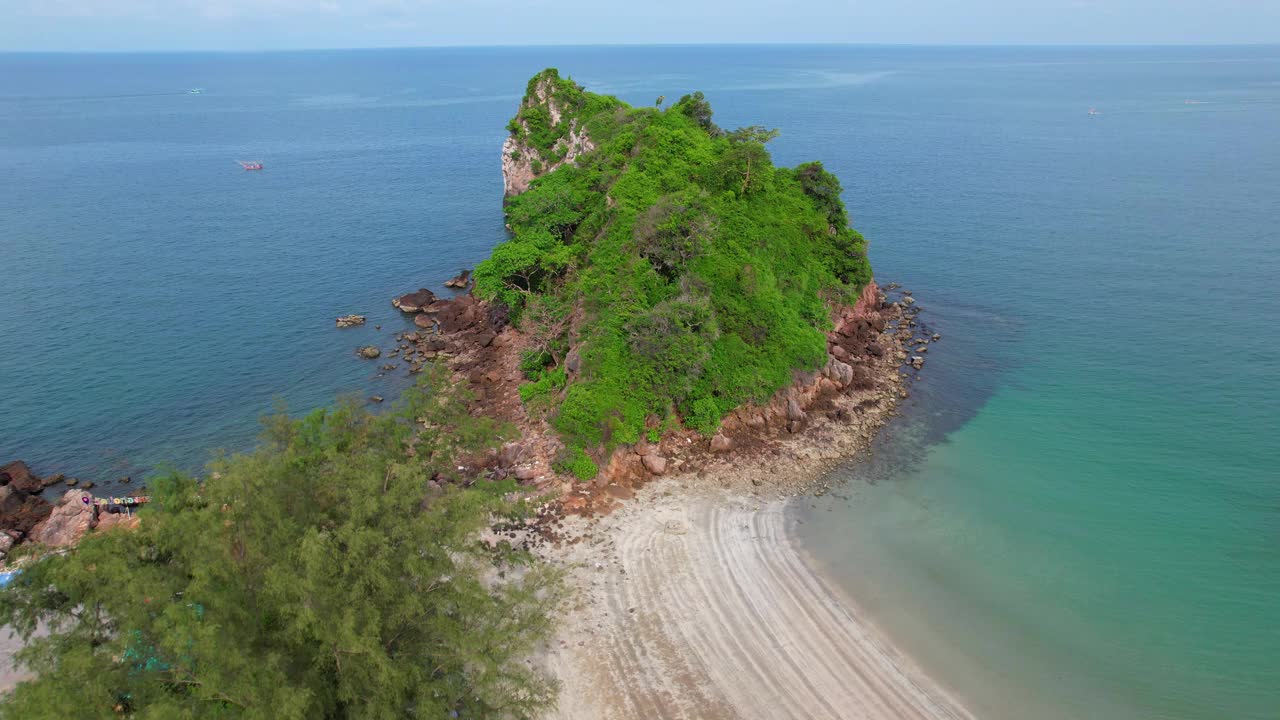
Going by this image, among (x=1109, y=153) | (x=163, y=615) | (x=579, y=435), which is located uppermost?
(x=1109, y=153)

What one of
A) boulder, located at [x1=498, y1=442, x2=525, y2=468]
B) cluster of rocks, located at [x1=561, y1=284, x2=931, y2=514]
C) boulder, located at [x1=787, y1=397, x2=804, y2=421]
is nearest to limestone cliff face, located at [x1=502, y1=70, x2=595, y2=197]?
cluster of rocks, located at [x1=561, y1=284, x2=931, y2=514]

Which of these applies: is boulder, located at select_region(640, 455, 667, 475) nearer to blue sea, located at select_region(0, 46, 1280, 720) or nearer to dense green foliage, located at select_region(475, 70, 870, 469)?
dense green foliage, located at select_region(475, 70, 870, 469)

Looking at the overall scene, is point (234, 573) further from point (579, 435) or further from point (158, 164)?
point (158, 164)

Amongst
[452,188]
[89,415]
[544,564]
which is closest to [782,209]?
[544,564]

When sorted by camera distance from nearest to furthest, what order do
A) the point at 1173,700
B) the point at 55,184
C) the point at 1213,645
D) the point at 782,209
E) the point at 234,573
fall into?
the point at 234,573, the point at 1173,700, the point at 1213,645, the point at 782,209, the point at 55,184

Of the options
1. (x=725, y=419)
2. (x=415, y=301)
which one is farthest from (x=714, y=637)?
(x=415, y=301)

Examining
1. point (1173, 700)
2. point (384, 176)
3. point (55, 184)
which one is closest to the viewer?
point (1173, 700)

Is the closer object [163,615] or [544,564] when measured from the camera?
[163,615]
